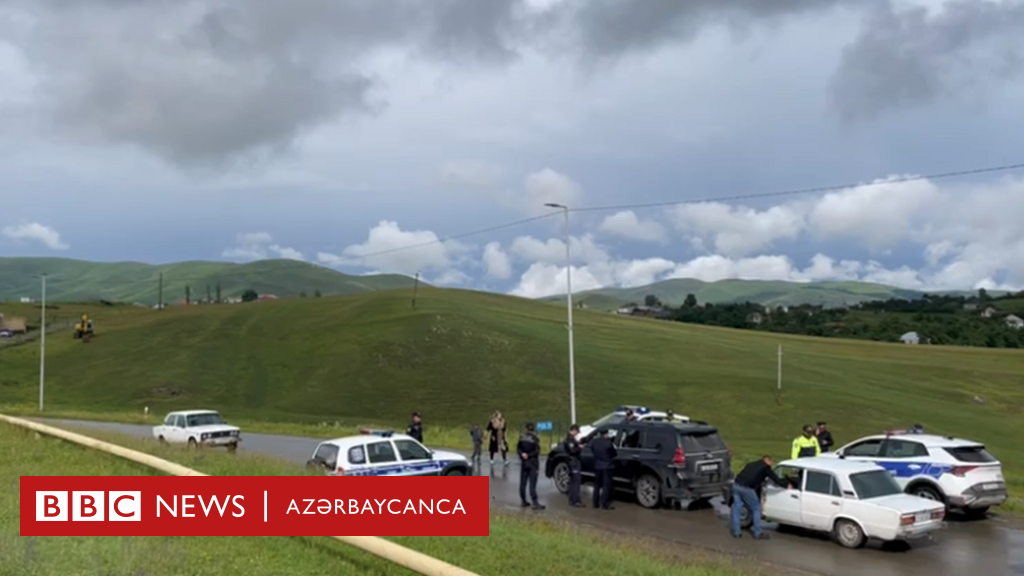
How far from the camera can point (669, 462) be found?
1861 cm

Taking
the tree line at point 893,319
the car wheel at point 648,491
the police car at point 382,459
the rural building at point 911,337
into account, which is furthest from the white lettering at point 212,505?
the tree line at point 893,319

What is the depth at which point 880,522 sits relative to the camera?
14.7 m

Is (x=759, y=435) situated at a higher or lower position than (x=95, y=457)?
lower

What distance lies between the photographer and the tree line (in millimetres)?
131250

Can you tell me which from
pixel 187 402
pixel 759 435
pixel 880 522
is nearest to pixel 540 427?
pixel 880 522

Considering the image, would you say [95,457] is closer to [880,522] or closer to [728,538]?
[728,538]

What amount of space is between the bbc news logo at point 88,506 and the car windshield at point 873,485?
38.0ft

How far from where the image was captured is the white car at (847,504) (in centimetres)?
1462

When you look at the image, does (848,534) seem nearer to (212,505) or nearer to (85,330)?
(212,505)

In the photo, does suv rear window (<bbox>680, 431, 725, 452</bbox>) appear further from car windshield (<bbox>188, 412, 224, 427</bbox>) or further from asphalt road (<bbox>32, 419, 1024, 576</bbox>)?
car windshield (<bbox>188, 412, 224, 427</bbox>)

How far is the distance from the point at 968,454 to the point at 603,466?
744 centimetres

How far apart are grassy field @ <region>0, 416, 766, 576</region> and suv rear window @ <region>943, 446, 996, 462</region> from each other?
768 cm

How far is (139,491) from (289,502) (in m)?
2.03

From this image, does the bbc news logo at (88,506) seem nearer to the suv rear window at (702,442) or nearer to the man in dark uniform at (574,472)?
the man in dark uniform at (574,472)
